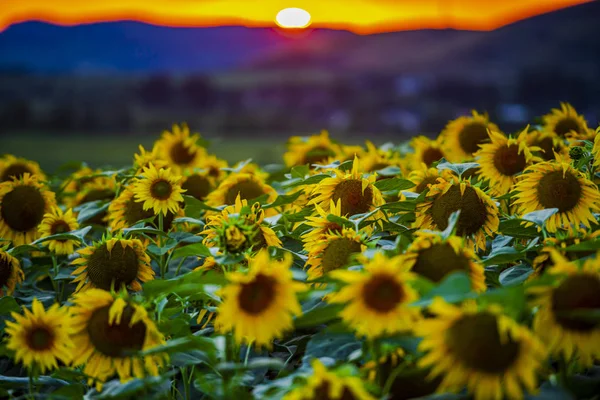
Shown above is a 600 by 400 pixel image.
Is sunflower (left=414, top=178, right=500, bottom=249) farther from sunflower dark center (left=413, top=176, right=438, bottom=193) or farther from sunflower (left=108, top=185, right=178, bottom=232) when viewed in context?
sunflower (left=108, top=185, right=178, bottom=232)

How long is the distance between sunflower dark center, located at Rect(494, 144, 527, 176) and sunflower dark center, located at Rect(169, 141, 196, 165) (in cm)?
126

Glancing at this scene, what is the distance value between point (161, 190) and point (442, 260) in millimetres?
1015

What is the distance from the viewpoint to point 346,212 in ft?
5.54

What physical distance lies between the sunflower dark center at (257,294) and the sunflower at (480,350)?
0.25 meters

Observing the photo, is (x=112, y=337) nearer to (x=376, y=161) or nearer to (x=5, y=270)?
(x=5, y=270)

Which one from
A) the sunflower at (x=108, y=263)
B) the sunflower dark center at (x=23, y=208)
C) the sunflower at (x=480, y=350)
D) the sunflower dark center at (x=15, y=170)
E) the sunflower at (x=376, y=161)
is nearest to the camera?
the sunflower at (x=480, y=350)

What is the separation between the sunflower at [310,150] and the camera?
2729 millimetres

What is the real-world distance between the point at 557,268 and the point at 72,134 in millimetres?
8777

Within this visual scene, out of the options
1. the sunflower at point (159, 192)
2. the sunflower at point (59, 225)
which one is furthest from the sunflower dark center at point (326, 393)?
the sunflower at point (59, 225)

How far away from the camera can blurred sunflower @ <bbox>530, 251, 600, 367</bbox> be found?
0.99 metres

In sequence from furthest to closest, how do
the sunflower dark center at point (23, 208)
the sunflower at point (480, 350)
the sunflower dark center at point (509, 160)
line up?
the sunflower dark center at point (23, 208) → the sunflower dark center at point (509, 160) → the sunflower at point (480, 350)

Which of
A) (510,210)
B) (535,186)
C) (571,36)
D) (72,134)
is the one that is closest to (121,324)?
(535,186)

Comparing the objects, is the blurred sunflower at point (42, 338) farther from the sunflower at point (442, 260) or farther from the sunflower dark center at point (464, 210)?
the sunflower dark center at point (464, 210)

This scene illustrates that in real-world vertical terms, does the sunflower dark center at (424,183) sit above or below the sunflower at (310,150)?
below
